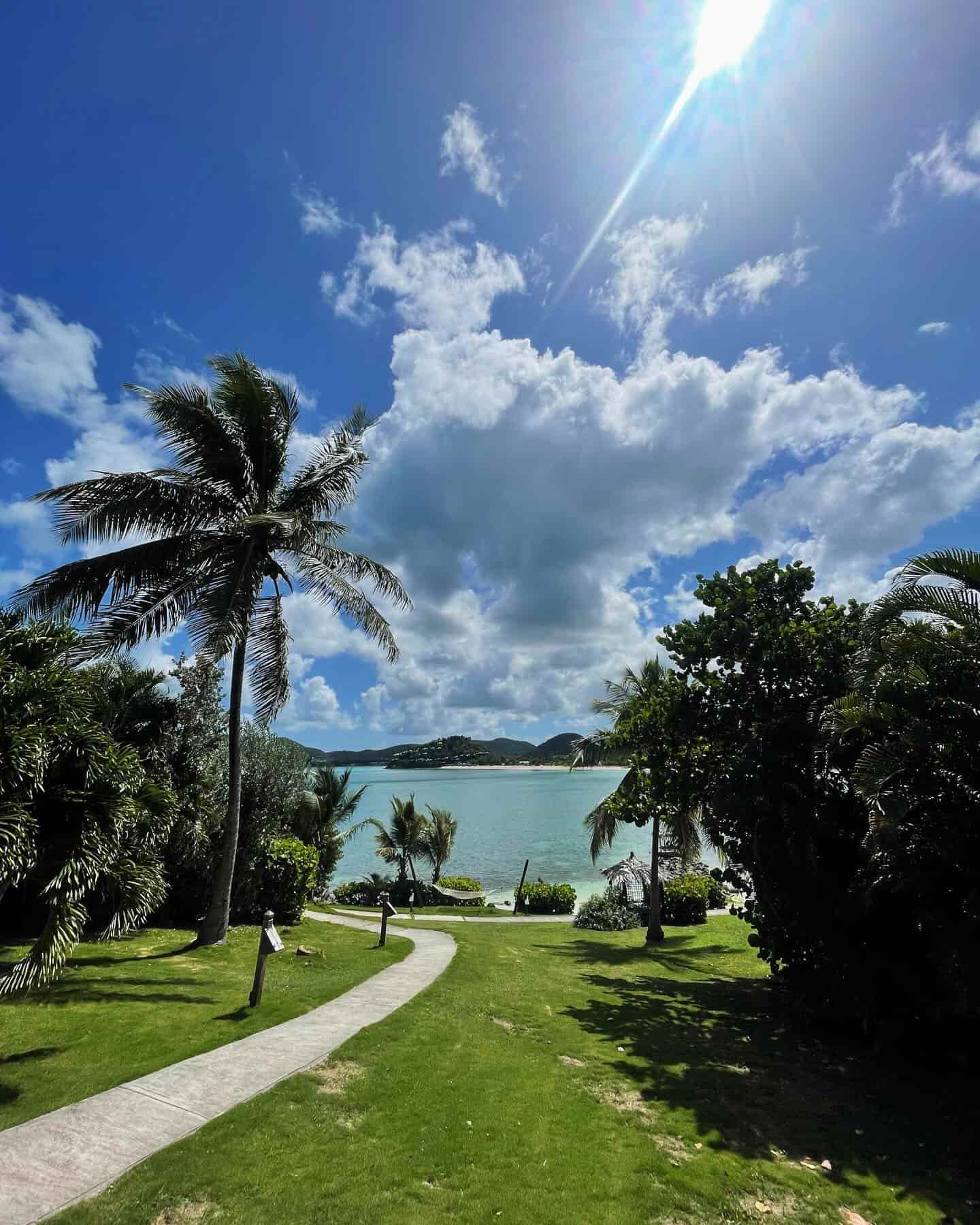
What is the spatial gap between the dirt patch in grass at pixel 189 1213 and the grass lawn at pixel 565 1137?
0.02m

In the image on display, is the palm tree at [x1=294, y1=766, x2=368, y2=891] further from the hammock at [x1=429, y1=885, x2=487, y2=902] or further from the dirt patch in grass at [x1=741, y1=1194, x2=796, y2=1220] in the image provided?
the dirt patch in grass at [x1=741, y1=1194, x2=796, y2=1220]

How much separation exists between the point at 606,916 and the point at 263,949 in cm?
1894

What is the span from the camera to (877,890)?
8.91m

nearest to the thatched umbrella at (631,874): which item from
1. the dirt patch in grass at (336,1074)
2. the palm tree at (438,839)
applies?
the palm tree at (438,839)

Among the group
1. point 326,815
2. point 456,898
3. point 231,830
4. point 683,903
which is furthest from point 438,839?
point 231,830

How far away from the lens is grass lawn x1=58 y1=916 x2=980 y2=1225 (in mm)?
4578

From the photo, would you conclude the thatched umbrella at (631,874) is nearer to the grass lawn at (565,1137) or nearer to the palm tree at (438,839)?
the palm tree at (438,839)

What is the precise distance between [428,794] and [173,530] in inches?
5473

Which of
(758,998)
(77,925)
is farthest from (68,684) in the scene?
(758,998)

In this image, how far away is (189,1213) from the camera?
4.26 metres

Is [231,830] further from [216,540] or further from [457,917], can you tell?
[457,917]

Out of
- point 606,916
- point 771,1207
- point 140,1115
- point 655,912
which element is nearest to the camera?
point 771,1207

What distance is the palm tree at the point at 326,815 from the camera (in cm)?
3069

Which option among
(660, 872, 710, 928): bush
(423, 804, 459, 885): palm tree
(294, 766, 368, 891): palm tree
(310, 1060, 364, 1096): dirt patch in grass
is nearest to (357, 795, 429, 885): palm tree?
(423, 804, 459, 885): palm tree
